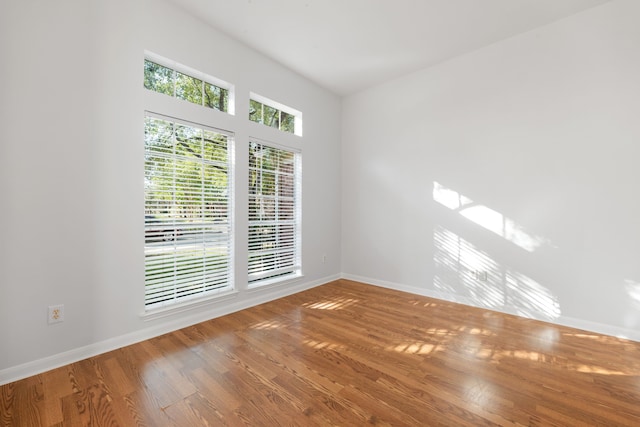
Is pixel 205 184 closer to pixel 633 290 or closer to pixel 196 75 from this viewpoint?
pixel 196 75

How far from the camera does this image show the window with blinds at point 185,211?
8.40 ft

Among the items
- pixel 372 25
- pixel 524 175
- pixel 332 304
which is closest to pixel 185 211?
pixel 332 304

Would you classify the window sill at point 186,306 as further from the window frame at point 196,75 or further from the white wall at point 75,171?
the window frame at point 196,75

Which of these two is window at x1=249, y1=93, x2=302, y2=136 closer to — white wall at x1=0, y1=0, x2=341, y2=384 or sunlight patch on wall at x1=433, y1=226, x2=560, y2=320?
white wall at x1=0, y1=0, x2=341, y2=384

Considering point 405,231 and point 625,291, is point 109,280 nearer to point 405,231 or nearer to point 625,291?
point 405,231

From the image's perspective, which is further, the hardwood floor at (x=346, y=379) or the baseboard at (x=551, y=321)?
the baseboard at (x=551, y=321)

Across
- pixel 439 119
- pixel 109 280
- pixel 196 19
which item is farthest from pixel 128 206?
pixel 439 119

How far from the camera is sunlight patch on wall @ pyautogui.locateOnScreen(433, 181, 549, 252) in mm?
3047

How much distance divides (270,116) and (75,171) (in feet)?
7.40

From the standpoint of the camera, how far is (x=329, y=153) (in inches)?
178

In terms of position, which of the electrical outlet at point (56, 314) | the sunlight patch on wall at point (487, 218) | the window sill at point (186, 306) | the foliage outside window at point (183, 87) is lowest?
the window sill at point (186, 306)

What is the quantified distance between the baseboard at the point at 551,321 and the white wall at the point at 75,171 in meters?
2.61

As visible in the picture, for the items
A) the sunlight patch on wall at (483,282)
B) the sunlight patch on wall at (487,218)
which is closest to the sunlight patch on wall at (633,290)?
the sunlight patch on wall at (483,282)

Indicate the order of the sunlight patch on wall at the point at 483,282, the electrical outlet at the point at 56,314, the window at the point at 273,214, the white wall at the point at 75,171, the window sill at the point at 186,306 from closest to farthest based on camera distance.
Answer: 1. the white wall at the point at 75,171
2. the electrical outlet at the point at 56,314
3. the window sill at the point at 186,306
4. the sunlight patch on wall at the point at 483,282
5. the window at the point at 273,214
